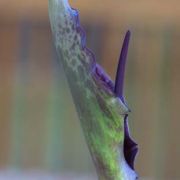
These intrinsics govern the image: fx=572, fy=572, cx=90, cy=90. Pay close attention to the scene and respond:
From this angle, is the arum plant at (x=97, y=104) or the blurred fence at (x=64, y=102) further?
the blurred fence at (x=64, y=102)

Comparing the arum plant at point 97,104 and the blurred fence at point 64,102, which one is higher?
the arum plant at point 97,104

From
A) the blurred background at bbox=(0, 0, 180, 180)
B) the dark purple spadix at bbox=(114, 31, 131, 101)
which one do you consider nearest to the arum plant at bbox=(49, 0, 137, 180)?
the dark purple spadix at bbox=(114, 31, 131, 101)

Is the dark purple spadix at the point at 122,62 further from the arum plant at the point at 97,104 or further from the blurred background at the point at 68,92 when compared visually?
the blurred background at the point at 68,92

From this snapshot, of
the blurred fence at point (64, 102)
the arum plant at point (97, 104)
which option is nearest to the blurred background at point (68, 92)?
the blurred fence at point (64, 102)

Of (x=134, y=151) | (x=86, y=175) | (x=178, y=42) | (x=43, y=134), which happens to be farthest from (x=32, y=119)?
(x=134, y=151)

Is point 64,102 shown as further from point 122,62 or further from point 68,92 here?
point 122,62

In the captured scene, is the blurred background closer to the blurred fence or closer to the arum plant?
the blurred fence
